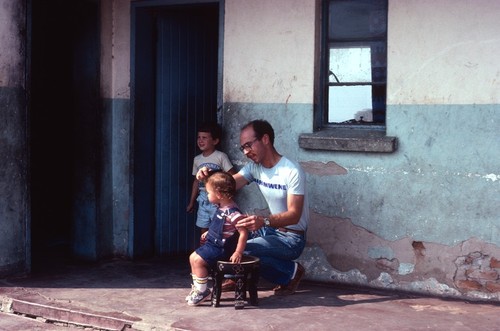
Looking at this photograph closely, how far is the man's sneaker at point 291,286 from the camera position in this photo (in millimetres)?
6809

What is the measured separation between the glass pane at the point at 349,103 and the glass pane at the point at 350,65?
85 millimetres

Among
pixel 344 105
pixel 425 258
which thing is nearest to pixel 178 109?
pixel 344 105

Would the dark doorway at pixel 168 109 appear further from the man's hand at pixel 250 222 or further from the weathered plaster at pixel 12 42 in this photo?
the man's hand at pixel 250 222

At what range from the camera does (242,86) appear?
7.53 metres

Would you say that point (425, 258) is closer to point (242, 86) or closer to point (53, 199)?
point (242, 86)

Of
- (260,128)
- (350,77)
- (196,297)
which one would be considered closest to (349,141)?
(350,77)

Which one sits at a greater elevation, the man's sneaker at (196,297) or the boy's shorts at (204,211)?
the boy's shorts at (204,211)

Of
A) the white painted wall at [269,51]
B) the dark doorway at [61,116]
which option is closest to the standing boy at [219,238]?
the white painted wall at [269,51]

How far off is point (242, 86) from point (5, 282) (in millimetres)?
2909

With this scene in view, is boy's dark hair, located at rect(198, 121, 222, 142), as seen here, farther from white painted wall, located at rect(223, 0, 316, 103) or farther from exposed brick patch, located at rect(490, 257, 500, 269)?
exposed brick patch, located at rect(490, 257, 500, 269)

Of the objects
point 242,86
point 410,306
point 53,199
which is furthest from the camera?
point 53,199

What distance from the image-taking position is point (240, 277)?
20.5 ft

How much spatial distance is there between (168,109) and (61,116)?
125 cm

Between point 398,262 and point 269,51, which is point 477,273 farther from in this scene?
point 269,51
